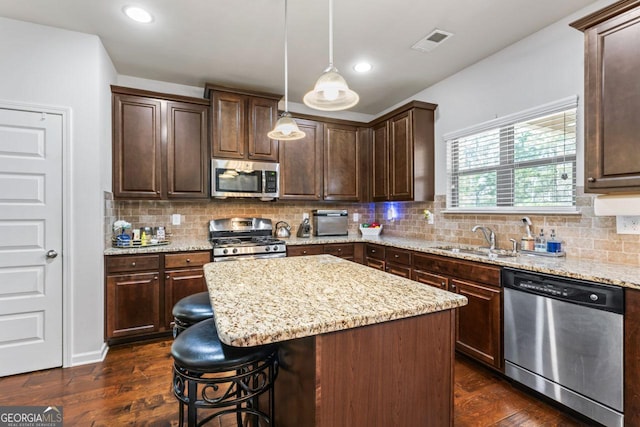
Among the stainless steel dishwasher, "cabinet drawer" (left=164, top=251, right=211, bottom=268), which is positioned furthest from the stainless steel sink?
"cabinet drawer" (left=164, top=251, right=211, bottom=268)

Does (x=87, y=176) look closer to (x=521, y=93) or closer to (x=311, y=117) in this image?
(x=311, y=117)

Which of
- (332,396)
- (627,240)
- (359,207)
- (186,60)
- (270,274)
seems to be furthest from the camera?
(359,207)

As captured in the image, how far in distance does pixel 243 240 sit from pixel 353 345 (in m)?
2.88

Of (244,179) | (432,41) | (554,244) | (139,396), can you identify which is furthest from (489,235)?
(139,396)

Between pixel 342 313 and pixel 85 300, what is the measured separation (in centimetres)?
262

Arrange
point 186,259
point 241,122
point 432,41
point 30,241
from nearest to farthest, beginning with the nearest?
point 30,241, point 432,41, point 186,259, point 241,122

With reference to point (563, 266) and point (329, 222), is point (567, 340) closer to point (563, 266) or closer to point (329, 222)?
point (563, 266)

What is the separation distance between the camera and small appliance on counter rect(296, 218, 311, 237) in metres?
4.25

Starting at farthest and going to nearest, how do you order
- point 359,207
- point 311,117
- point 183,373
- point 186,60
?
1. point 359,207
2. point 311,117
3. point 186,60
4. point 183,373

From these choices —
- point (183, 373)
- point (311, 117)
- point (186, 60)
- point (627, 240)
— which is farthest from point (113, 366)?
point (627, 240)

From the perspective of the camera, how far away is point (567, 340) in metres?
1.88

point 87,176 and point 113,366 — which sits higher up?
point 87,176

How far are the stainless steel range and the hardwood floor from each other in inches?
42.8

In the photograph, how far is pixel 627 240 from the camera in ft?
6.80
